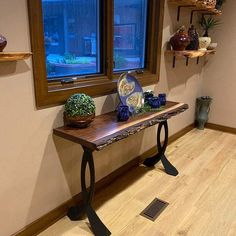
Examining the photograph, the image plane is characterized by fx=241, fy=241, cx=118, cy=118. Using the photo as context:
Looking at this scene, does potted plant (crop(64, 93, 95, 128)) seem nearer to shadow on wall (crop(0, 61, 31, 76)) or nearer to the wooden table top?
the wooden table top

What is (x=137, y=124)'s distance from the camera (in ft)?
5.93

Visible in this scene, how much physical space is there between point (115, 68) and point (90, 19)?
50cm

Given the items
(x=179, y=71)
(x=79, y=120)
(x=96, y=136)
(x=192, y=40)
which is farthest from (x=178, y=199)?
(x=192, y=40)

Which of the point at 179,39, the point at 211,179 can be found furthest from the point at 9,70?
the point at 211,179

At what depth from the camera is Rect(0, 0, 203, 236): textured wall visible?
135 cm

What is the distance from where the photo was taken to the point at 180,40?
2.58 meters

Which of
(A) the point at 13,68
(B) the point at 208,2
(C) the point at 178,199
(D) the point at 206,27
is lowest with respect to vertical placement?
(C) the point at 178,199

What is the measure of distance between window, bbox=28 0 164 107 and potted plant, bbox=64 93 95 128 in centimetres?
12

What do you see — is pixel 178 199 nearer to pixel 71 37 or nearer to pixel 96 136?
pixel 96 136

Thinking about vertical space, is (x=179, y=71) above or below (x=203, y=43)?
below

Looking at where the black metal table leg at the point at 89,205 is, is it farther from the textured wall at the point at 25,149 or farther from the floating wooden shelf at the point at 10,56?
the floating wooden shelf at the point at 10,56

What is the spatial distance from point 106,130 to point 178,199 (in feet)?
3.25

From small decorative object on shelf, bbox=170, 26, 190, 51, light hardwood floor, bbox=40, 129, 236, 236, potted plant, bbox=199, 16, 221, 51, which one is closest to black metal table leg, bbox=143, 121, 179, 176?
light hardwood floor, bbox=40, 129, 236, 236

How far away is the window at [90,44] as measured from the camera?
154 cm
